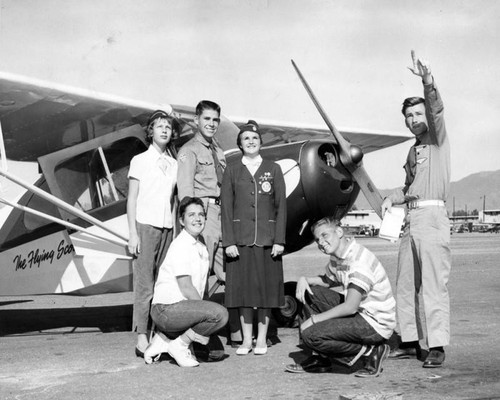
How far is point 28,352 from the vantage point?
16.4 feet

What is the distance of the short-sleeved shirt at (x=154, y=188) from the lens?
15.8 ft

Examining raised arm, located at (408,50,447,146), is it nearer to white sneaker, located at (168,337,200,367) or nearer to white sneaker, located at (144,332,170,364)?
white sneaker, located at (168,337,200,367)

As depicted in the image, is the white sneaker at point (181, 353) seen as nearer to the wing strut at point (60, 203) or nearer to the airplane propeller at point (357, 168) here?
the wing strut at point (60, 203)

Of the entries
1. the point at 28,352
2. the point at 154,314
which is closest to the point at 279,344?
the point at 154,314

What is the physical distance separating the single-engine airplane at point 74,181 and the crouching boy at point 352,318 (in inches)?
56.7

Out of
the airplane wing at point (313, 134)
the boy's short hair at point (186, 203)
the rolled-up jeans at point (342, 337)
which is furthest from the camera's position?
the airplane wing at point (313, 134)

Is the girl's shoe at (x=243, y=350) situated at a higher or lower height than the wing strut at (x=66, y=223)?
lower

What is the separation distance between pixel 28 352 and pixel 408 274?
120 inches

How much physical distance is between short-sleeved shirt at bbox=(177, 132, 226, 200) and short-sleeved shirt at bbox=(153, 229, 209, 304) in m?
0.47

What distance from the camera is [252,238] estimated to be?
465 centimetres

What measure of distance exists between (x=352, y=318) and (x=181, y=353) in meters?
1.21

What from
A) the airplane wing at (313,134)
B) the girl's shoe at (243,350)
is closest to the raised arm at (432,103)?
the girl's shoe at (243,350)

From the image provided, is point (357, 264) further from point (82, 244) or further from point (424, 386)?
point (82, 244)

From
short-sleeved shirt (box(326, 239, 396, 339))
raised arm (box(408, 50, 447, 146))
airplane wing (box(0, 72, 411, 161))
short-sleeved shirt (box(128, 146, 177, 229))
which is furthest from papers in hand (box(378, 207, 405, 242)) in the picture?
airplane wing (box(0, 72, 411, 161))
